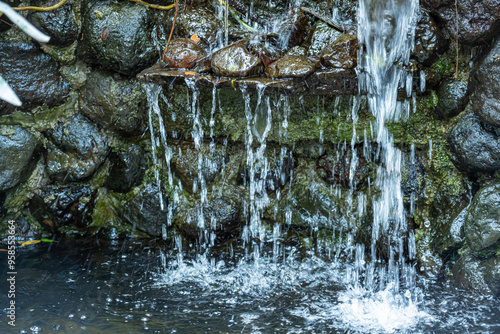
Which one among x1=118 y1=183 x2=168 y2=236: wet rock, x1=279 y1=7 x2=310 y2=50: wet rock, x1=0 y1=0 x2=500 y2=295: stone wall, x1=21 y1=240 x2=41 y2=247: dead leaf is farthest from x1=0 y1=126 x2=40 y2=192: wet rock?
x1=279 y1=7 x2=310 y2=50: wet rock

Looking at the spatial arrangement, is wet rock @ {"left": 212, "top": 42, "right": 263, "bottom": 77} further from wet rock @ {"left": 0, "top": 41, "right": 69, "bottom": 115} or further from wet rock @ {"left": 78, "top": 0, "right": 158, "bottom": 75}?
wet rock @ {"left": 0, "top": 41, "right": 69, "bottom": 115}

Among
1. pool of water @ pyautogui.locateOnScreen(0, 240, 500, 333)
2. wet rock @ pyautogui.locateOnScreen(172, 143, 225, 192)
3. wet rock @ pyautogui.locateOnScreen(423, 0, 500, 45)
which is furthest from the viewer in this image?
wet rock @ pyautogui.locateOnScreen(172, 143, 225, 192)

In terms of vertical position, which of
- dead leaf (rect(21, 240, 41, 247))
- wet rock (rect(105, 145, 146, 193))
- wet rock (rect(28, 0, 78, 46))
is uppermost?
wet rock (rect(28, 0, 78, 46))

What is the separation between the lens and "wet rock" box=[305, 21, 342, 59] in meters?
3.37

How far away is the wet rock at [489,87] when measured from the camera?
2.84 m

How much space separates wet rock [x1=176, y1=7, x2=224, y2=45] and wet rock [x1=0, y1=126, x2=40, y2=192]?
1.61m

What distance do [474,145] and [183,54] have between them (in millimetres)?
2174

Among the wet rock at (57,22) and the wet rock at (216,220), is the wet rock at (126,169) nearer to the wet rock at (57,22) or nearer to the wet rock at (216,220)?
the wet rock at (216,220)

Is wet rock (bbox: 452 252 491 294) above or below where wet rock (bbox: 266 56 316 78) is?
below

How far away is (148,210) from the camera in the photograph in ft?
13.4

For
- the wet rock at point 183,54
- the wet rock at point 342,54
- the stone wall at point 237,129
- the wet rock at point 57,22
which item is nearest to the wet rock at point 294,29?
the stone wall at point 237,129

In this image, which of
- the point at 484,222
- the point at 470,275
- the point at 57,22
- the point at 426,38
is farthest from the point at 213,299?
the point at 57,22

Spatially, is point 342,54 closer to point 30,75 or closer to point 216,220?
point 216,220

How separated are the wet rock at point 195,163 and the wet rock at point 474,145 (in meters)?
1.90
